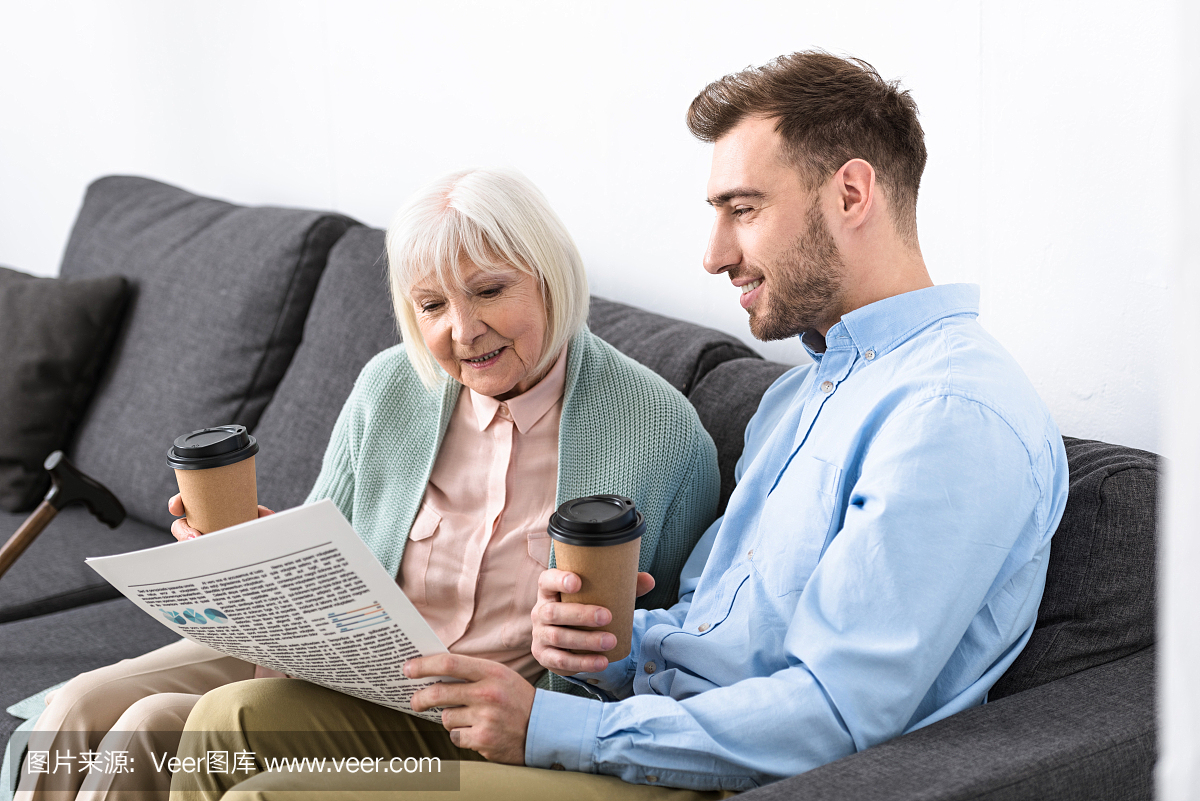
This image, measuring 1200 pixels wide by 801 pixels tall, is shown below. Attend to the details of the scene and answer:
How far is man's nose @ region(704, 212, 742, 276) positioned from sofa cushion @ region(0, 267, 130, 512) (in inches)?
70.6

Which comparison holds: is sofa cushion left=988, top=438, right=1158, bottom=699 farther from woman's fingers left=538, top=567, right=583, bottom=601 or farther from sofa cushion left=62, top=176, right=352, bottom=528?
sofa cushion left=62, top=176, right=352, bottom=528

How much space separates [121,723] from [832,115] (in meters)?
1.16

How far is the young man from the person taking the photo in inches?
40.0

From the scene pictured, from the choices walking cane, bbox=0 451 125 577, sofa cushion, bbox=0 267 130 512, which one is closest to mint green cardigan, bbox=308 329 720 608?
walking cane, bbox=0 451 125 577

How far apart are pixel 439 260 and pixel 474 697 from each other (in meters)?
0.59

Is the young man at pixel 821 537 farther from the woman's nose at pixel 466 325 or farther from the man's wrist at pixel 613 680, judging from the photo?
the woman's nose at pixel 466 325

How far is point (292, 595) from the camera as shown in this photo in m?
1.02

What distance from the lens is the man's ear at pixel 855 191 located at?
1.23 metres

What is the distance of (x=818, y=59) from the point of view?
4.20ft

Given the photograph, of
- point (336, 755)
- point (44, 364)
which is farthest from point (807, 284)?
point (44, 364)

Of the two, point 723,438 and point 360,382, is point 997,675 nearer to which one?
point 723,438

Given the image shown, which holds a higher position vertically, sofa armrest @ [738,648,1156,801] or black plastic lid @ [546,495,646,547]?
black plastic lid @ [546,495,646,547]

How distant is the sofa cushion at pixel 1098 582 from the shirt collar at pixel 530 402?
0.69 meters

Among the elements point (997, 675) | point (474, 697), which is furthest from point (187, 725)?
point (997, 675)
